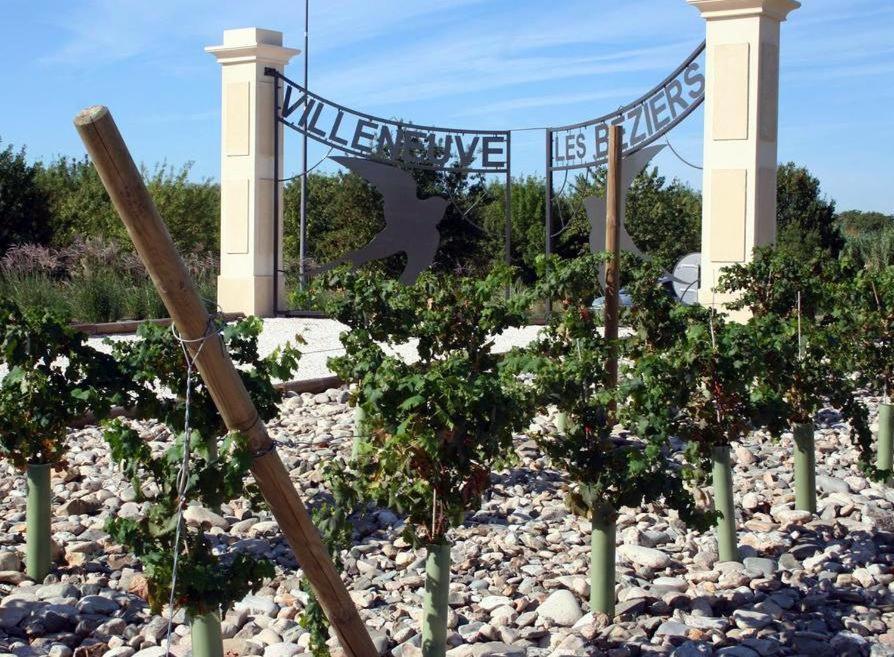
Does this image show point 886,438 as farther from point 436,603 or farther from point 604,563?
point 436,603

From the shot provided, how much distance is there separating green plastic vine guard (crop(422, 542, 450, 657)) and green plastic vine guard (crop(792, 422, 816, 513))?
9.58 feet

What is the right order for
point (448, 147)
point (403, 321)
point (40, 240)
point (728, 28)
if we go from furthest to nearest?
point (40, 240), point (448, 147), point (728, 28), point (403, 321)

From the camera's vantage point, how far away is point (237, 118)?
14.9 meters

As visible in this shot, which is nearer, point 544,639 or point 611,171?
point 544,639

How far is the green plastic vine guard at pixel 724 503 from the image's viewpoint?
17.2ft

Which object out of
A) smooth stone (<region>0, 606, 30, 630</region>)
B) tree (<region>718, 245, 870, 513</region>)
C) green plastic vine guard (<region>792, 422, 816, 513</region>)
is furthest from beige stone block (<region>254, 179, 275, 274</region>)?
smooth stone (<region>0, 606, 30, 630</region>)

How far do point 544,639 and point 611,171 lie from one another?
4015 millimetres

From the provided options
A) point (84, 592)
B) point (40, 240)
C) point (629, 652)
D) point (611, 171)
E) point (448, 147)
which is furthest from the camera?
point (40, 240)

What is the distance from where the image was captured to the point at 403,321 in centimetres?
654

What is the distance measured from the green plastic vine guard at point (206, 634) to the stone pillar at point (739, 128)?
30.4 feet

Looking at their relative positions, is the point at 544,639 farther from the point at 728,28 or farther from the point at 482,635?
the point at 728,28

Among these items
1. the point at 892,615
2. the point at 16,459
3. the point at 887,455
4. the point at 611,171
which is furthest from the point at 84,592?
the point at 887,455

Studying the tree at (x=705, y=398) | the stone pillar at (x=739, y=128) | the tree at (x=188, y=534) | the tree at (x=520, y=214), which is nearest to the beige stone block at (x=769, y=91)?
the stone pillar at (x=739, y=128)

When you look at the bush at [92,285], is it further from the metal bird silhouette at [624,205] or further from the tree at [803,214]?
the tree at [803,214]
